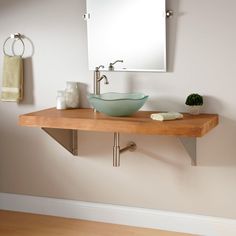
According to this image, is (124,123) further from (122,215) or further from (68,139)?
(122,215)

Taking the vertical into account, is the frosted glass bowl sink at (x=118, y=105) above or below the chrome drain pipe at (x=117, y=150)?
above

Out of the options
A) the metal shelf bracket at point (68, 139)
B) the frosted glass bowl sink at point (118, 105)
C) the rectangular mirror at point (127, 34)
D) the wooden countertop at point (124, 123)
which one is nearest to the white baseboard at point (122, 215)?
the metal shelf bracket at point (68, 139)

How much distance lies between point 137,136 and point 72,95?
547 mm

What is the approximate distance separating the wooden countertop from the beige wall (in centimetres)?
22

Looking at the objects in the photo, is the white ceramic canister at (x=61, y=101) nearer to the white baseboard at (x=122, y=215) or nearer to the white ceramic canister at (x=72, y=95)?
the white ceramic canister at (x=72, y=95)

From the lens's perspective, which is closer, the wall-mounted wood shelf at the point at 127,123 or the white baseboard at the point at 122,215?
the wall-mounted wood shelf at the point at 127,123

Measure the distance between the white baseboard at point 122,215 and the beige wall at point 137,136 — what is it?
5cm

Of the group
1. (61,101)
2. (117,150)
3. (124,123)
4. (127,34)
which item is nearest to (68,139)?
(61,101)

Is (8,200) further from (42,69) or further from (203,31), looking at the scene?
(203,31)

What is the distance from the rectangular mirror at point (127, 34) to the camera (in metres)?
2.99

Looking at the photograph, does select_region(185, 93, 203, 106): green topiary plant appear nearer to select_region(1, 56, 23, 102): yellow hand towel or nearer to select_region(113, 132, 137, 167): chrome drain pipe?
select_region(113, 132, 137, 167): chrome drain pipe

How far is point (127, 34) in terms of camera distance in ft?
10.1

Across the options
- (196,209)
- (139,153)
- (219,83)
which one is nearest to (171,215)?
(196,209)

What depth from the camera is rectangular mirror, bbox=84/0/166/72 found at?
299 centimetres
